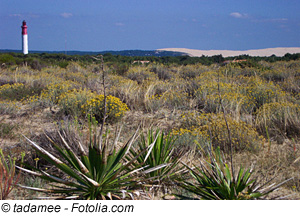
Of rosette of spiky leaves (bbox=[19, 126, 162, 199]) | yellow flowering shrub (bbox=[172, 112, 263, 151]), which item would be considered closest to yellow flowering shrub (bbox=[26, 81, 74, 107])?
yellow flowering shrub (bbox=[172, 112, 263, 151])

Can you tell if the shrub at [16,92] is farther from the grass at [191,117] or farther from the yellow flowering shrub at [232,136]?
the yellow flowering shrub at [232,136]

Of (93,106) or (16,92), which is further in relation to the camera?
(16,92)

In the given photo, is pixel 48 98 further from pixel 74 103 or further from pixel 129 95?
pixel 129 95

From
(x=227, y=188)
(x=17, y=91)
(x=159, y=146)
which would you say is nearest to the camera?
(x=227, y=188)

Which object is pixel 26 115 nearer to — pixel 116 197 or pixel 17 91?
pixel 17 91

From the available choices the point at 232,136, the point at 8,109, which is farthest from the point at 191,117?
the point at 8,109

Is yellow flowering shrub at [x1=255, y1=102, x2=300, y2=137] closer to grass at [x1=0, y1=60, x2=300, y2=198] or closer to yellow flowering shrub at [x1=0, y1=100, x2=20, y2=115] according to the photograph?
grass at [x1=0, y1=60, x2=300, y2=198]

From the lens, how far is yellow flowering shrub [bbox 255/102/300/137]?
6121mm

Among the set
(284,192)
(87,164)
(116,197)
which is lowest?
(284,192)

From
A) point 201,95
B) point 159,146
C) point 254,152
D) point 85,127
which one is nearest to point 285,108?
point 254,152

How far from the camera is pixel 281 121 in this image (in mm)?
6262

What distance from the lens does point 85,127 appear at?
659cm

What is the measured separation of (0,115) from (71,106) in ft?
5.83

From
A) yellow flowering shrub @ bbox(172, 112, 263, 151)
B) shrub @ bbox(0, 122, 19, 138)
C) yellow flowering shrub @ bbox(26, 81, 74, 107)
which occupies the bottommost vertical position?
shrub @ bbox(0, 122, 19, 138)
